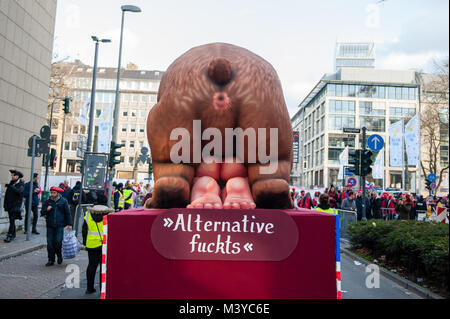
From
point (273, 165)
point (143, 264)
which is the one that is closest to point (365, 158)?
point (273, 165)

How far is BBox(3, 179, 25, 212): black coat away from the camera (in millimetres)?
9914

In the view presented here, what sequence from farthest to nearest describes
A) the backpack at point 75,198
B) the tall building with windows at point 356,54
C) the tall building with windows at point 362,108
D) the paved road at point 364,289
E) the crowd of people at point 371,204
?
the tall building with windows at point 356,54 < the tall building with windows at point 362,108 < the crowd of people at point 371,204 < the backpack at point 75,198 < the paved road at point 364,289

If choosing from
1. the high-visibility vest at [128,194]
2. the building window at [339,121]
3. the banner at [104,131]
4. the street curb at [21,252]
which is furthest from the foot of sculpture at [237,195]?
the building window at [339,121]

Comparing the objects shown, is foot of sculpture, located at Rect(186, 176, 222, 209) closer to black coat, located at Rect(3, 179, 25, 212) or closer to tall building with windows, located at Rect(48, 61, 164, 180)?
black coat, located at Rect(3, 179, 25, 212)

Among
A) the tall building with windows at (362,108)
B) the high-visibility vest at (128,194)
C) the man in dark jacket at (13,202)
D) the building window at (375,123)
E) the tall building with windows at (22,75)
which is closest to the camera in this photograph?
the man in dark jacket at (13,202)

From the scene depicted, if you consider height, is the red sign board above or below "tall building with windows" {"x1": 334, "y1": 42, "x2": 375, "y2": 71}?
below

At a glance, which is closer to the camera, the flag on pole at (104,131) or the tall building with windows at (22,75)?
the tall building with windows at (22,75)

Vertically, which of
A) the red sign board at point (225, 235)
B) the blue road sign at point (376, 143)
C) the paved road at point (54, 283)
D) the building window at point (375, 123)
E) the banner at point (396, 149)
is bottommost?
the paved road at point (54, 283)

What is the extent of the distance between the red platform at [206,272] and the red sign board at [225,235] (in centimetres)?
4

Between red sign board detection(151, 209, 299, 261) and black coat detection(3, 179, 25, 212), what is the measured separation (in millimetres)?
9089

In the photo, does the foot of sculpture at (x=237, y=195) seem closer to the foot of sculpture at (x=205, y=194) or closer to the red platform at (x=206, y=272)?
the foot of sculpture at (x=205, y=194)

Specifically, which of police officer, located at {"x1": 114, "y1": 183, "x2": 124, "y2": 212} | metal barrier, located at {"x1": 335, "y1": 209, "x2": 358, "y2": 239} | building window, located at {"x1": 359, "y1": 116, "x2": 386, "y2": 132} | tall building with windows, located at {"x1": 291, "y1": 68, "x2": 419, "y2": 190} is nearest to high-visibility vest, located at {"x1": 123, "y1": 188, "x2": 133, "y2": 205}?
police officer, located at {"x1": 114, "y1": 183, "x2": 124, "y2": 212}

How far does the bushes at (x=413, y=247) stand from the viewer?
19.6 feet
